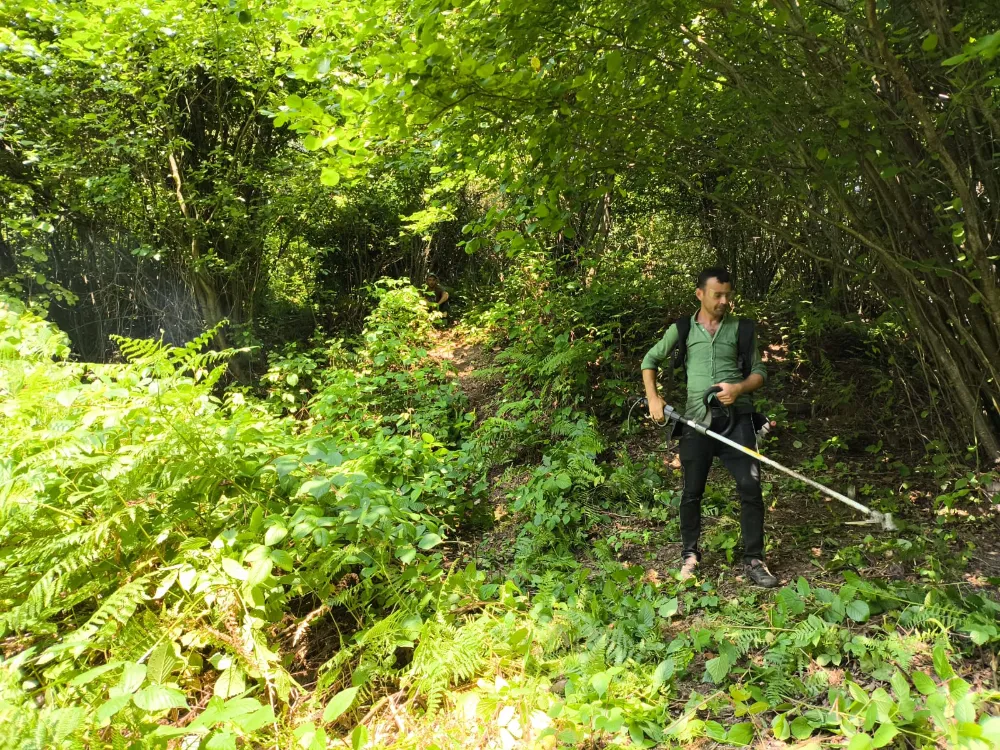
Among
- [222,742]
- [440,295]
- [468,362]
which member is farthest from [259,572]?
[440,295]

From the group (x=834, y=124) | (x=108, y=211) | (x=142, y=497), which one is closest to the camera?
(x=142, y=497)

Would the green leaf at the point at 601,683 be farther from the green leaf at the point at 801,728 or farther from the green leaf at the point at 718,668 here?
the green leaf at the point at 801,728

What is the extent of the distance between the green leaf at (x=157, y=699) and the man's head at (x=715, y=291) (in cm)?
313

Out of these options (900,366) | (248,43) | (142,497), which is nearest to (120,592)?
(142,497)

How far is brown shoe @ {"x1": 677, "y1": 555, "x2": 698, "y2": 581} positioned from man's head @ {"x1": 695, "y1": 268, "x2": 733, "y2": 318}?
5.01 feet

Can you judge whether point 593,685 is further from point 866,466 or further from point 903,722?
point 866,466

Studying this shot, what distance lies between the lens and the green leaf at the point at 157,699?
61.7 inches

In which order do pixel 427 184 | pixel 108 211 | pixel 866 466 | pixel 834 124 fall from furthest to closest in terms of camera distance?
pixel 427 184 < pixel 108 211 < pixel 866 466 < pixel 834 124

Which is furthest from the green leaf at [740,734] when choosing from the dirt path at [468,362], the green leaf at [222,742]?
the dirt path at [468,362]

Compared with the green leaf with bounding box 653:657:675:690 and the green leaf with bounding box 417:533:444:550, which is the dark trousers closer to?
the green leaf with bounding box 653:657:675:690

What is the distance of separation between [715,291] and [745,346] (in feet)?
1.26

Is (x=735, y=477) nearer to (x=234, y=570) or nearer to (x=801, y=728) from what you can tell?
(x=801, y=728)

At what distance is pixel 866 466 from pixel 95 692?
4972mm

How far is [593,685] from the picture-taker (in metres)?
2.20
